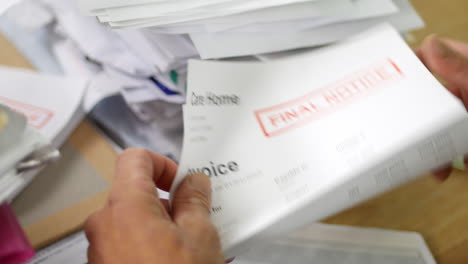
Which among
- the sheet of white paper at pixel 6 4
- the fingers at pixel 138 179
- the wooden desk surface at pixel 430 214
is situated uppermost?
the sheet of white paper at pixel 6 4

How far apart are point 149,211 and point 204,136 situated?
90 millimetres

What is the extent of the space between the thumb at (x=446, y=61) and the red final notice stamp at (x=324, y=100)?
0.04 meters

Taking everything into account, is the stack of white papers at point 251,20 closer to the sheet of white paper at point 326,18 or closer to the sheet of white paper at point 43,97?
the sheet of white paper at point 326,18

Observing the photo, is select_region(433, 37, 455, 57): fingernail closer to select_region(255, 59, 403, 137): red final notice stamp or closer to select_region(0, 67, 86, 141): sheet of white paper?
select_region(255, 59, 403, 137): red final notice stamp

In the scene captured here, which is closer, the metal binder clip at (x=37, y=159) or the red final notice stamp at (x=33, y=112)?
the metal binder clip at (x=37, y=159)

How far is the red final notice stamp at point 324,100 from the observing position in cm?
39

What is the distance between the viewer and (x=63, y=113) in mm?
497

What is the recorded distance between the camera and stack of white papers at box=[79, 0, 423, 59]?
45 centimetres

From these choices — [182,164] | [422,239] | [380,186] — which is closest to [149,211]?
[182,164]

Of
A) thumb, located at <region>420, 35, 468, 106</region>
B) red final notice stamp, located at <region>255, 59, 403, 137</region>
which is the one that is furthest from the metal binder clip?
thumb, located at <region>420, 35, 468, 106</region>

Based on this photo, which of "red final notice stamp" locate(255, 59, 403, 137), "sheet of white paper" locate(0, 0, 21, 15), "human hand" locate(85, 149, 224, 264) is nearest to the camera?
"human hand" locate(85, 149, 224, 264)

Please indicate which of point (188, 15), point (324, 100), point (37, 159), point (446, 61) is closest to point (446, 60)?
point (446, 61)

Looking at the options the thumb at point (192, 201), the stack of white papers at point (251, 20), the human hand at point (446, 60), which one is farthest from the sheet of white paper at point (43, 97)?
the human hand at point (446, 60)

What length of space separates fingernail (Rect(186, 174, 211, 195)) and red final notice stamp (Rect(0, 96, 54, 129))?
0.24 m
